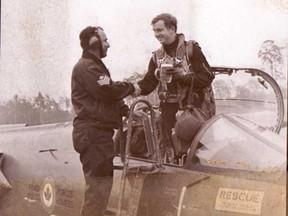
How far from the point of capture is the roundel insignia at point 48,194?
414 cm

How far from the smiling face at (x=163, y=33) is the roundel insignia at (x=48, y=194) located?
0.96 meters

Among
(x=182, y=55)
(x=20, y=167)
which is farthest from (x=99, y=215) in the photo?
(x=182, y=55)

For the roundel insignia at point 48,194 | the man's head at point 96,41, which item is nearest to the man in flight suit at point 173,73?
the man's head at point 96,41

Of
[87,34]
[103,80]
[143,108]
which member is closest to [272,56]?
[143,108]

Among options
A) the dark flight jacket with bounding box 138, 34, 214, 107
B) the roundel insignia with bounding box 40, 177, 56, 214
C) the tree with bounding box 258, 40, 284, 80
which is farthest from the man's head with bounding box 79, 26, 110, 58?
the tree with bounding box 258, 40, 284, 80

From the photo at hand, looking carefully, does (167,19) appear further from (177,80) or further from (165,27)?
(177,80)

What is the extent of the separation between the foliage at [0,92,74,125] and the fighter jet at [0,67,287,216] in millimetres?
54

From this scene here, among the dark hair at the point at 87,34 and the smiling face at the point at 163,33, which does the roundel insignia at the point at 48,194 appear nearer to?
the dark hair at the point at 87,34

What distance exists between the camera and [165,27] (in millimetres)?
3795

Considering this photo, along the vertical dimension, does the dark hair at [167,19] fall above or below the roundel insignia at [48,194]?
above

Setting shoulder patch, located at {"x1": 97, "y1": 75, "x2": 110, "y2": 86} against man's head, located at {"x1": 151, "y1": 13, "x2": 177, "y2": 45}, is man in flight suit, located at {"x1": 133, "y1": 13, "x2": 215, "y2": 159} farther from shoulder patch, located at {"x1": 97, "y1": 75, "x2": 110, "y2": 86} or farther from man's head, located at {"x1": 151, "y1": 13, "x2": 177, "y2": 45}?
shoulder patch, located at {"x1": 97, "y1": 75, "x2": 110, "y2": 86}

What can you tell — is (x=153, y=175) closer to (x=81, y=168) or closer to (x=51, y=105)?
(x=81, y=168)

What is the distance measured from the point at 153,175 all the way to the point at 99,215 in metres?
0.36

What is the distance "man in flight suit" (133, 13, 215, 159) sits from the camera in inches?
146
